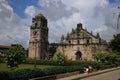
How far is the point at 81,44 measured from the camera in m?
81.4

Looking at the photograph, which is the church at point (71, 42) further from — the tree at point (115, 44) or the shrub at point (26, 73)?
the shrub at point (26, 73)

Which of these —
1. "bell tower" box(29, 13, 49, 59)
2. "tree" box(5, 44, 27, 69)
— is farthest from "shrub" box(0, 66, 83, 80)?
"bell tower" box(29, 13, 49, 59)

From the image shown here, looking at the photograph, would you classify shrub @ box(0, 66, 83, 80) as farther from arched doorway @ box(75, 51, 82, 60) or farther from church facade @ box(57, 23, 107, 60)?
arched doorway @ box(75, 51, 82, 60)

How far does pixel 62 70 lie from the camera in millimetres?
29281

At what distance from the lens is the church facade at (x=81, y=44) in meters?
79.4

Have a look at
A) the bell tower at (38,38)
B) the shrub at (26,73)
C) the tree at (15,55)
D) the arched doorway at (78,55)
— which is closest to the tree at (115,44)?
the arched doorway at (78,55)

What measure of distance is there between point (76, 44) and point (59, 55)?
3298 centimetres

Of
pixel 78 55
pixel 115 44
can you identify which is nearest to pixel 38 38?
pixel 78 55

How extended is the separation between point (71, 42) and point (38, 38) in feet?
34.5

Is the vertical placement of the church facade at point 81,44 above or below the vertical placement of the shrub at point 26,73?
above

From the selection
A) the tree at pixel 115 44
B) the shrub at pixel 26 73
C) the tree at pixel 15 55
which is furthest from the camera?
the tree at pixel 115 44

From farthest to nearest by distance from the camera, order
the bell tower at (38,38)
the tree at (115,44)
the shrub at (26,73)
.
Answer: the bell tower at (38,38)
the tree at (115,44)
the shrub at (26,73)

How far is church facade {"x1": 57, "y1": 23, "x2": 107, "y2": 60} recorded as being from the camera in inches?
3127

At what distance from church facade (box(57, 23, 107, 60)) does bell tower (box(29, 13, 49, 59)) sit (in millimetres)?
5412
